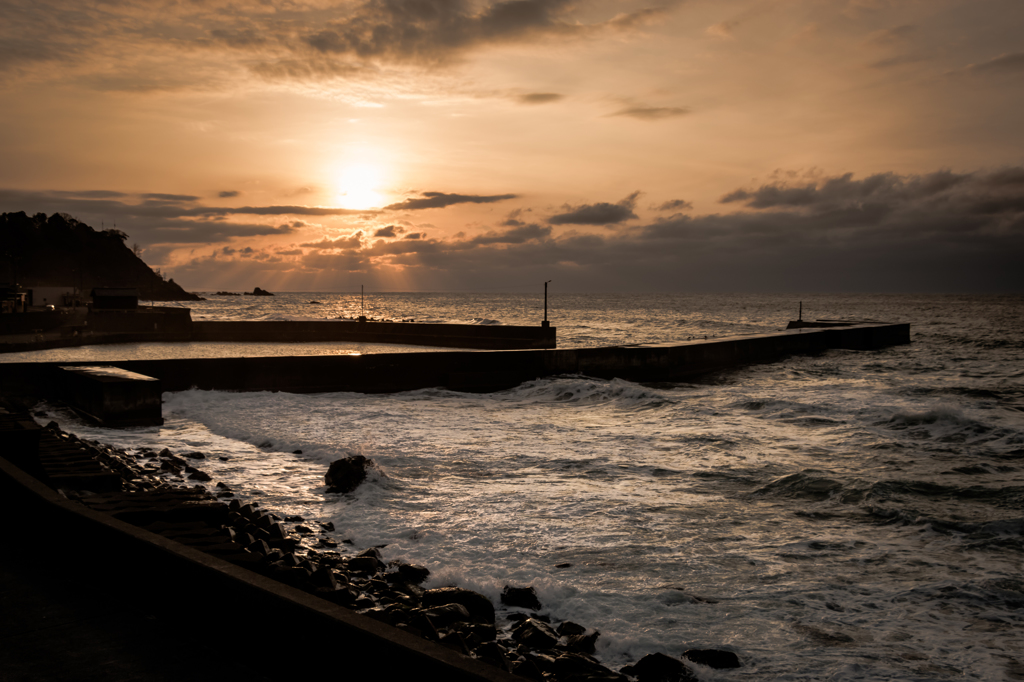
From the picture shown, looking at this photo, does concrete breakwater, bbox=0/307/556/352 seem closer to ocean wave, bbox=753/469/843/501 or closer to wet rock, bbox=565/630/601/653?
ocean wave, bbox=753/469/843/501

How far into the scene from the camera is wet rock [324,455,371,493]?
8.73m

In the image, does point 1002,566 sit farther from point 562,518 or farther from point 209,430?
point 209,430

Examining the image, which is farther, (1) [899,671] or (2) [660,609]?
(2) [660,609]

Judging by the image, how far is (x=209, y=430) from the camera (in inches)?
517

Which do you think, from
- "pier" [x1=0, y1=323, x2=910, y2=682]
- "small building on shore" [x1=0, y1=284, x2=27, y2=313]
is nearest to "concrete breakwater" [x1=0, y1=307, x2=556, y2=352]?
"small building on shore" [x1=0, y1=284, x2=27, y2=313]

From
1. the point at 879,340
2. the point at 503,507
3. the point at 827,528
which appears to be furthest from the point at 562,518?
the point at 879,340

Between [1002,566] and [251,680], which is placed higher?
[251,680]

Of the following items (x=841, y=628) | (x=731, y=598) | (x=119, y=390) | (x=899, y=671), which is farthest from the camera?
(x=119, y=390)

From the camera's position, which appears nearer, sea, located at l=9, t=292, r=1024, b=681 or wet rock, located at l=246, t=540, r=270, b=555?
sea, located at l=9, t=292, r=1024, b=681

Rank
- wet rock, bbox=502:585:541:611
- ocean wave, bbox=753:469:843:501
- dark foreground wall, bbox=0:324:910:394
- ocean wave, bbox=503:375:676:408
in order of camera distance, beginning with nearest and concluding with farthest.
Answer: wet rock, bbox=502:585:541:611 → ocean wave, bbox=753:469:843:501 → dark foreground wall, bbox=0:324:910:394 → ocean wave, bbox=503:375:676:408

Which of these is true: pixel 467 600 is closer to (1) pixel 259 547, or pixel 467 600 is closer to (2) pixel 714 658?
(2) pixel 714 658

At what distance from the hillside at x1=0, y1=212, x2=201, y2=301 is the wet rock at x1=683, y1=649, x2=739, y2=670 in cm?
13859

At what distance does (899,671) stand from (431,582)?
140 inches

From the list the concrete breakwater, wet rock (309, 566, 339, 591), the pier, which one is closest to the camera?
the pier
